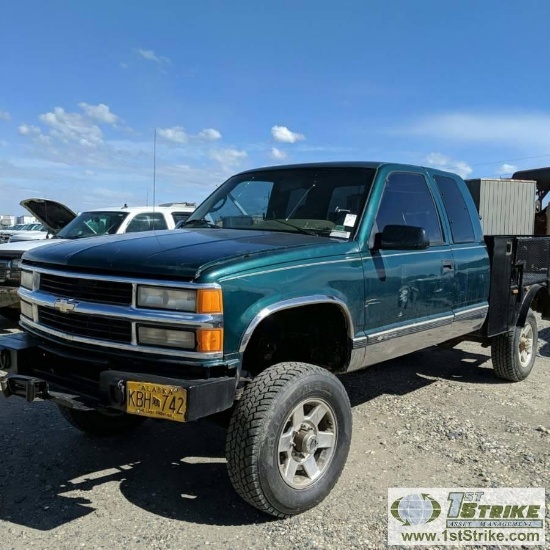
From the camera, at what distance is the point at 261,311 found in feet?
9.87

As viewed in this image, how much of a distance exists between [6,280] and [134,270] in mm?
5471

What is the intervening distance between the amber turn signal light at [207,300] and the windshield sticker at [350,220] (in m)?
1.38

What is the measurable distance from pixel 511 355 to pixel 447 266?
1968 mm

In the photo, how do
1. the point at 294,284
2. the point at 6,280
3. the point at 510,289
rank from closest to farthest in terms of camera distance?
the point at 294,284 < the point at 510,289 < the point at 6,280

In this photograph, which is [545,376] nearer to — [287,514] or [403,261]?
[403,261]

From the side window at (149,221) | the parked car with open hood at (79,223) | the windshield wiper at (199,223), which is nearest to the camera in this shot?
the windshield wiper at (199,223)

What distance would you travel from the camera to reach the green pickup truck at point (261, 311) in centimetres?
289

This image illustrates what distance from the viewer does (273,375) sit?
3.13 metres

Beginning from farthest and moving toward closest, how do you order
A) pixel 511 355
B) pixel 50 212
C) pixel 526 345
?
pixel 50 212 → pixel 526 345 → pixel 511 355

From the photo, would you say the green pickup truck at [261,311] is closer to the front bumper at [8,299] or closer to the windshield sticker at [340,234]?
the windshield sticker at [340,234]

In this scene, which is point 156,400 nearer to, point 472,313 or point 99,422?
point 99,422

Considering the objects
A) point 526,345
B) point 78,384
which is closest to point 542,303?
point 526,345

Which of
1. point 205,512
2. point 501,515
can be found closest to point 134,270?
point 205,512

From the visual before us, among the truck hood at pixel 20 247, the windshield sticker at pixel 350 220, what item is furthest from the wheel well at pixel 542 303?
the truck hood at pixel 20 247
